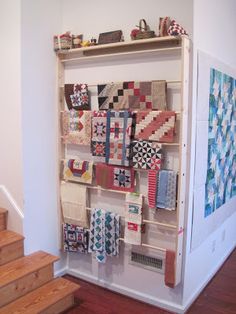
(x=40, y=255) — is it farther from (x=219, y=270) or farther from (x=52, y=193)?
(x=219, y=270)

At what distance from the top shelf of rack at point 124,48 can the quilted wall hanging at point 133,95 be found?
25 cm

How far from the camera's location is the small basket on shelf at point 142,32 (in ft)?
7.65

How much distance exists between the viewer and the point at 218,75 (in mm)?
2793

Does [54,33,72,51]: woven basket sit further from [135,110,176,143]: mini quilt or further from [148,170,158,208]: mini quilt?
[148,170,158,208]: mini quilt

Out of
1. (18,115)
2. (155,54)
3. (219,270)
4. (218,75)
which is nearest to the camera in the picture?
(155,54)

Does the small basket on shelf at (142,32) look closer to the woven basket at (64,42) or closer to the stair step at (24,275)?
the woven basket at (64,42)

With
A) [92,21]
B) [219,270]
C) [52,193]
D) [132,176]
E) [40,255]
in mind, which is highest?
[92,21]

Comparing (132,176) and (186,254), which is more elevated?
(132,176)

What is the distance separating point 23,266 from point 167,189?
4.06ft

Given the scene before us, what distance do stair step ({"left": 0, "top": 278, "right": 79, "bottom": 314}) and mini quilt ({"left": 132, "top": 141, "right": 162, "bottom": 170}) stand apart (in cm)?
111

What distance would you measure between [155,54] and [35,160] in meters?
1.30

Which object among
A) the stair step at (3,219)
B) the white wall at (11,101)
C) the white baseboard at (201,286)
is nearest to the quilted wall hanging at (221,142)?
the white baseboard at (201,286)

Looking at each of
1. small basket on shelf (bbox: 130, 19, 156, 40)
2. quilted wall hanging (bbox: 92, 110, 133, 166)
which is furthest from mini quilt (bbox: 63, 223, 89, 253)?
small basket on shelf (bbox: 130, 19, 156, 40)

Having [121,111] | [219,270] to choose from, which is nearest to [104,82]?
[121,111]
